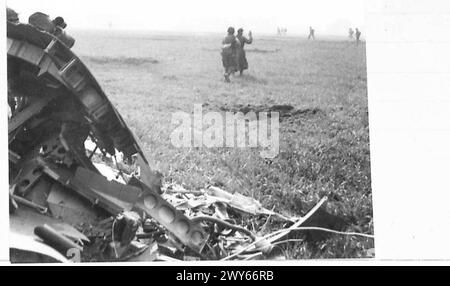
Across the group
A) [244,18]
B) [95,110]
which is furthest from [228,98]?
[95,110]

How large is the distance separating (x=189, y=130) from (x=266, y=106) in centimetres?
45

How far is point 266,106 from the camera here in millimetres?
4273

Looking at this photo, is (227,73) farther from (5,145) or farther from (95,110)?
(5,145)

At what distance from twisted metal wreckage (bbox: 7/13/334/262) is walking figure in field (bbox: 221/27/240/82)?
654 millimetres

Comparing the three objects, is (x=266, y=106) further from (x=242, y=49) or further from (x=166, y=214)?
(x=166, y=214)

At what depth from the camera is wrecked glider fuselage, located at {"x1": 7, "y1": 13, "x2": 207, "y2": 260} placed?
13.5 ft

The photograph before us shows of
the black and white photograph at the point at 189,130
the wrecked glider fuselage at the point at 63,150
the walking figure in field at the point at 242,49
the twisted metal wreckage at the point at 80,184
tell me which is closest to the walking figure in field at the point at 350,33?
the black and white photograph at the point at 189,130

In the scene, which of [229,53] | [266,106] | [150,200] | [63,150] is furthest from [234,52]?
[63,150]

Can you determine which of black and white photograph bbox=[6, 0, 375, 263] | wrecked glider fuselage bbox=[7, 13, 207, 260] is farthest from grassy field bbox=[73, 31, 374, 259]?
wrecked glider fuselage bbox=[7, 13, 207, 260]

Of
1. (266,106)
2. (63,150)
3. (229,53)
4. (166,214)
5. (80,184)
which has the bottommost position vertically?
(166,214)

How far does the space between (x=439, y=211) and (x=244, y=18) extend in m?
1.52

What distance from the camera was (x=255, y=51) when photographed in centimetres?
427

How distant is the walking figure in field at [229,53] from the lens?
4.23 meters

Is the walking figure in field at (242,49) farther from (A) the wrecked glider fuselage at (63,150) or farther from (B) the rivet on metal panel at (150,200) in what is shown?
(B) the rivet on metal panel at (150,200)
